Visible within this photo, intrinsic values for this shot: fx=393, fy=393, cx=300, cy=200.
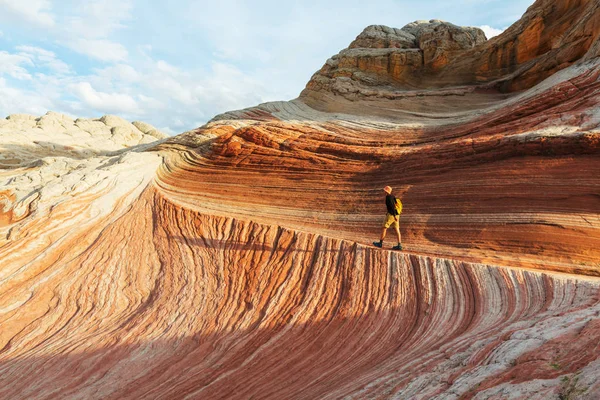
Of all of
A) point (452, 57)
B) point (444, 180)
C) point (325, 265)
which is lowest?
point (325, 265)

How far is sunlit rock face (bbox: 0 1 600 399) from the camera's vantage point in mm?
5402

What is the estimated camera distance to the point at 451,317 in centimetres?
629

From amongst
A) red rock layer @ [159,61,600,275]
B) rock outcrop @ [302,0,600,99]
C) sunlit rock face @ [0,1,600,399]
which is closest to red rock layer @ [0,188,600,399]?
sunlit rock face @ [0,1,600,399]

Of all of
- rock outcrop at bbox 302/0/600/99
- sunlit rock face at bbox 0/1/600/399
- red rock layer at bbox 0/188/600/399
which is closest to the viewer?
red rock layer at bbox 0/188/600/399

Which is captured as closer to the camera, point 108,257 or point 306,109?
point 108,257

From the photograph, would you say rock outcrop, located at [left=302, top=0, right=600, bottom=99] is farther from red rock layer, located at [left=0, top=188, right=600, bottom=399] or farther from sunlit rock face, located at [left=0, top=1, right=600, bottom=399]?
red rock layer, located at [left=0, top=188, right=600, bottom=399]

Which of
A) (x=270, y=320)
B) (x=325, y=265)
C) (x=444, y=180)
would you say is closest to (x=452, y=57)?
(x=444, y=180)

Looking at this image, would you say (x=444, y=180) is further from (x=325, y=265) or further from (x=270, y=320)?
(x=270, y=320)

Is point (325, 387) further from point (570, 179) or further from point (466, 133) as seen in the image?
point (466, 133)

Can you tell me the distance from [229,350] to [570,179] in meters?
7.95

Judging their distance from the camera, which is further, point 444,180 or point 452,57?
point 452,57

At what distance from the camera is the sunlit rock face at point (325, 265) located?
5402 mm

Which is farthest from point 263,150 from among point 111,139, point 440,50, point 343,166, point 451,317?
point 111,139

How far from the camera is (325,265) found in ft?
28.7
